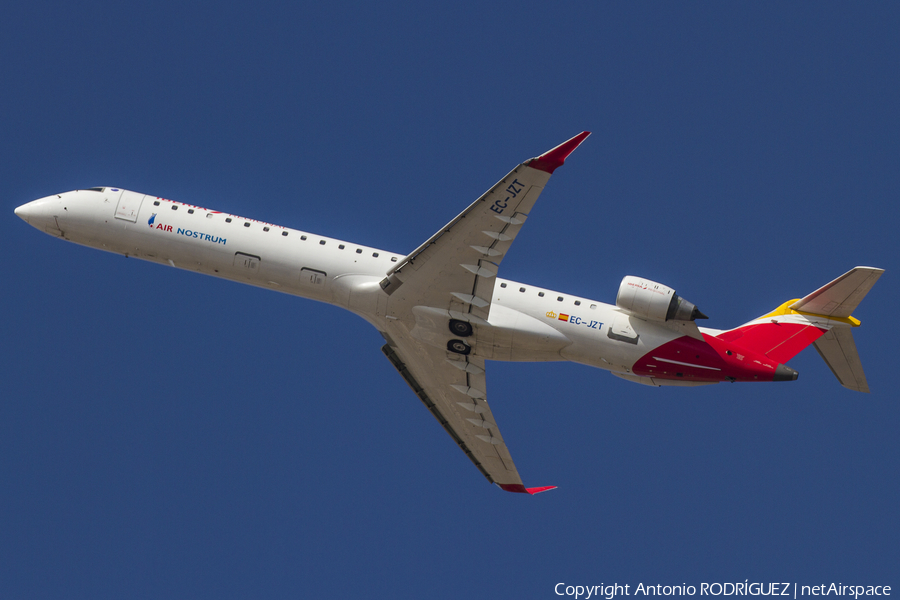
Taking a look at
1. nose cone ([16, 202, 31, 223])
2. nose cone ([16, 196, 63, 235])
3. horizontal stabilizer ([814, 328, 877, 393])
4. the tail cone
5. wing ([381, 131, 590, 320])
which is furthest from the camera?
nose cone ([16, 202, 31, 223])

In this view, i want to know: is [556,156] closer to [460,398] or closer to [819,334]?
[460,398]

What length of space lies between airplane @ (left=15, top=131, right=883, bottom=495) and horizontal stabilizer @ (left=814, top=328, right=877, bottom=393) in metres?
0.04

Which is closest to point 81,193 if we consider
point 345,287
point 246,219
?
point 246,219

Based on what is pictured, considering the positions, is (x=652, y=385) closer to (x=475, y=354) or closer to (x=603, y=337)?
(x=603, y=337)

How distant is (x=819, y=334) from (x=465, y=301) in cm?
1378

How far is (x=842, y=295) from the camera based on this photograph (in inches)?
1310

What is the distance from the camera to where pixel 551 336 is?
3222cm

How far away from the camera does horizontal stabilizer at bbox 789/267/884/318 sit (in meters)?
32.3

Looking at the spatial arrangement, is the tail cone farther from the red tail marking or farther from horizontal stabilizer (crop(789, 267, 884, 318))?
horizontal stabilizer (crop(789, 267, 884, 318))

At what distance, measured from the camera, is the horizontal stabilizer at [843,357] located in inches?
1328

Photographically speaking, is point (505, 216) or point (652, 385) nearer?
point (505, 216)

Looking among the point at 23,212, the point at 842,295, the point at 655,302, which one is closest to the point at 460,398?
the point at 655,302

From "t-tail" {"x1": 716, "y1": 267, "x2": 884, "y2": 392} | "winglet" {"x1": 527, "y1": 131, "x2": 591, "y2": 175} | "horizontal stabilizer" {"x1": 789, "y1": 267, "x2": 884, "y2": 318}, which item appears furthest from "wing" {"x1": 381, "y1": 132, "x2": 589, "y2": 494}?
"horizontal stabilizer" {"x1": 789, "y1": 267, "x2": 884, "y2": 318}

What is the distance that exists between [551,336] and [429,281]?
4920 mm
